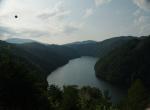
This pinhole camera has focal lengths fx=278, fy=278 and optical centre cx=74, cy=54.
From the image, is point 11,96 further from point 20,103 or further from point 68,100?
point 68,100

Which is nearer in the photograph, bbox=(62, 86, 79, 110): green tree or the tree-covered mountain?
the tree-covered mountain

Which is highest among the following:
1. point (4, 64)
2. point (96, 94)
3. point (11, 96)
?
point (4, 64)

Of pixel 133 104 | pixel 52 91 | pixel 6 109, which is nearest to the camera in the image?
pixel 6 109

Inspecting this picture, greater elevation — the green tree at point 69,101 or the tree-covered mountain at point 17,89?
the tree-covered mountain at point 17,89

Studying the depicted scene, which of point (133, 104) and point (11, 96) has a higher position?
point (11, 96)

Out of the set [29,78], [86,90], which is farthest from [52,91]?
[29,78]

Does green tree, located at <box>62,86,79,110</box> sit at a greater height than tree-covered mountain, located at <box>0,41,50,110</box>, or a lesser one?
lesser

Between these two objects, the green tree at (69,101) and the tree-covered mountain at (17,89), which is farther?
the green tree at (69,101)

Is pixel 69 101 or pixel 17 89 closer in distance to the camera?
pixel 17 89

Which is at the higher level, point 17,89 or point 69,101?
point 17,89

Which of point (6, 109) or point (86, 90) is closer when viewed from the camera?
point (6, 109)

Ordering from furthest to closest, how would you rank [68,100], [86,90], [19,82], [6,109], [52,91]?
[86,90] → [52,91] → [68,100] → [19,82] → [6,109]
